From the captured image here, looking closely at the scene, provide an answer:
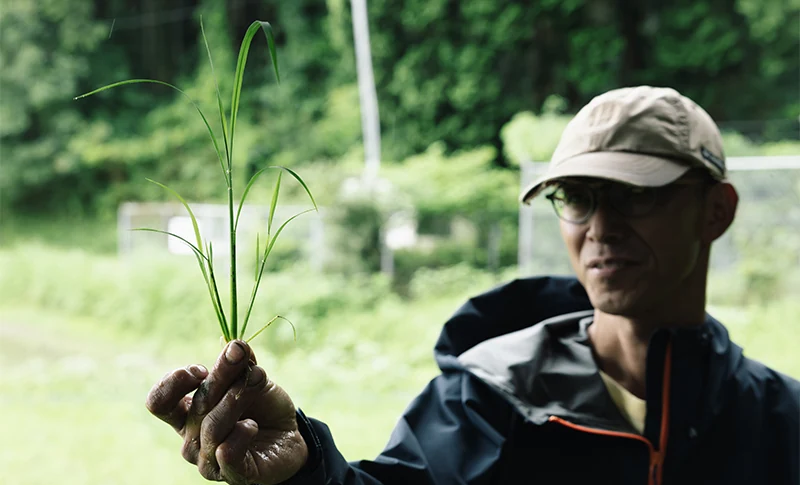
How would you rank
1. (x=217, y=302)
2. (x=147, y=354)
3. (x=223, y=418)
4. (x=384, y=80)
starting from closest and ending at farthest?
(x=223, y=418), (x=217, y=302), (x=147, y=354), (x=384, y=80)

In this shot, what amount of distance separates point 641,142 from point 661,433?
0.37 m

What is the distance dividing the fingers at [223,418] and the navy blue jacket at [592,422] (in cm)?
30

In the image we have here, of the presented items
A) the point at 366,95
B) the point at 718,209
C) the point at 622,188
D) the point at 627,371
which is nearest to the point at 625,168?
the point at 622,188

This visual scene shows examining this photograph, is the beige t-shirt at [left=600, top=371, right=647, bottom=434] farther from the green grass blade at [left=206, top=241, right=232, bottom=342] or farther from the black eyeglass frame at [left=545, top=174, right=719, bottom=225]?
the green grass blade at [left=206, top=241, right=232, bottom=342]

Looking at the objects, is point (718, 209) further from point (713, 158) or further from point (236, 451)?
point (236, 451)

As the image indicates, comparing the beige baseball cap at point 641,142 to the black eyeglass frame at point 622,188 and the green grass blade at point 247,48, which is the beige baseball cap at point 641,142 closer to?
the black eyeglass frame at point 622,188

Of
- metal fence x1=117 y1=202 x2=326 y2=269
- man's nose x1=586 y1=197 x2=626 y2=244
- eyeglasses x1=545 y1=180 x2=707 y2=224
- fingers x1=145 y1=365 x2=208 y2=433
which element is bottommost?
metal fence x1=117 y1=202 x2=326 y2=269

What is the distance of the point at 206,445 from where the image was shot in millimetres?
601

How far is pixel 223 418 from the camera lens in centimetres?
59

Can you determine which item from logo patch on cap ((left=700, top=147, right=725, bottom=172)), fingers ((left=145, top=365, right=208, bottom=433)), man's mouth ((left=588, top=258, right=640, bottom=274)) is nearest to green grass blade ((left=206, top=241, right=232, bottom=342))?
fingers ((left=145, top=365, right=208, bottom=433))

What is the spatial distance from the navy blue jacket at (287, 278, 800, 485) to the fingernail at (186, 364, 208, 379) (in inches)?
12.4

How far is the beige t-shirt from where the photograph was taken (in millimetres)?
956

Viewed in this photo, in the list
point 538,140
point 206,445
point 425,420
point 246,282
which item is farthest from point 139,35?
point 206,445

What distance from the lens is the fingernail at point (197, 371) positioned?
0.62 m
